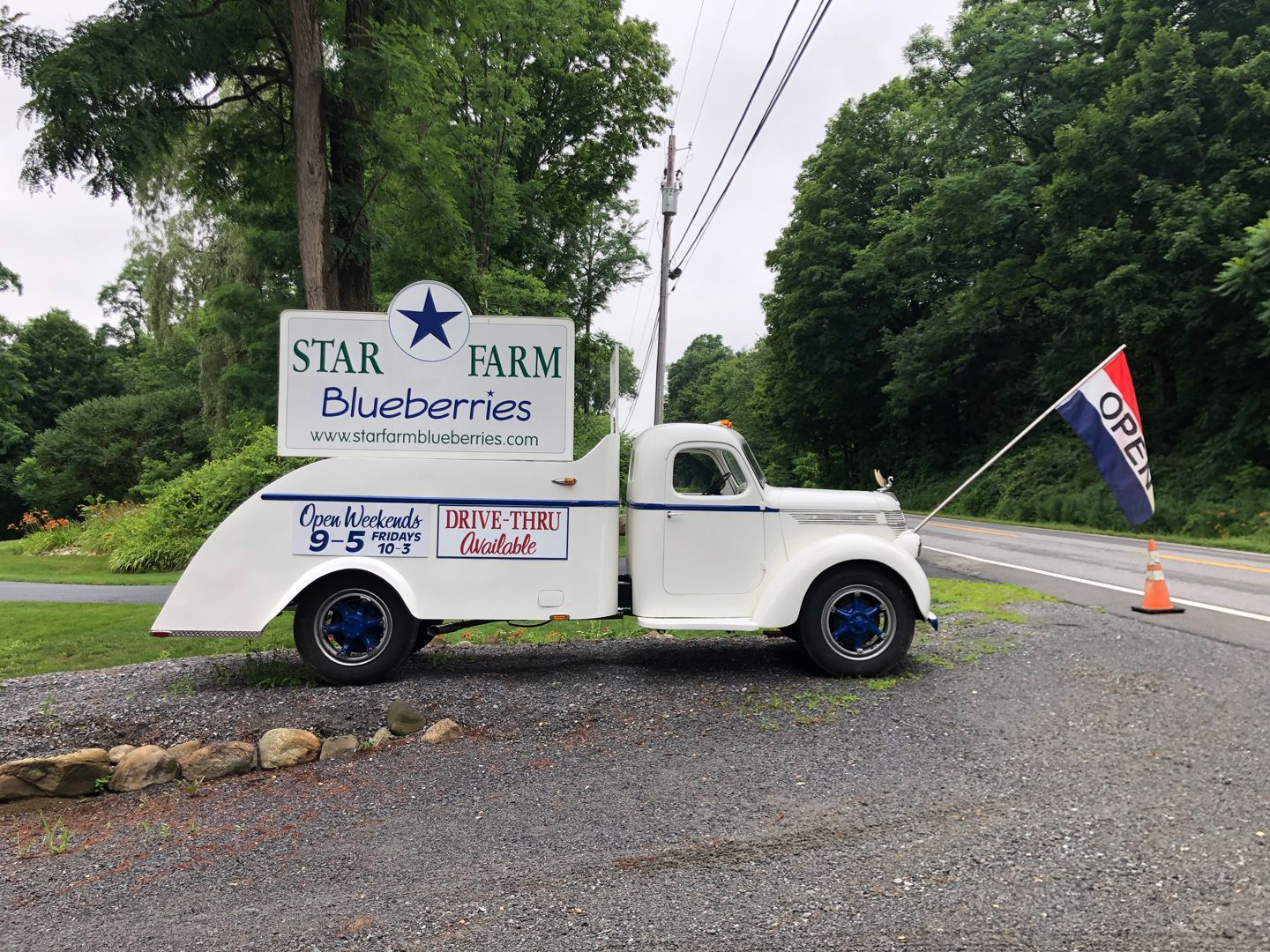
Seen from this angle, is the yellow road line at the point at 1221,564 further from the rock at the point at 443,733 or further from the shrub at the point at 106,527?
the shrub at the point at 106,527

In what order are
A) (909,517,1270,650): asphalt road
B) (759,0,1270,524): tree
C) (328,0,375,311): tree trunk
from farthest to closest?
1. (759,0,1270,524): tree
2. (328,0,375,311): tree trunk
3. (909,517,1270,650): asphalt road

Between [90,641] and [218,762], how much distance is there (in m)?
4.97

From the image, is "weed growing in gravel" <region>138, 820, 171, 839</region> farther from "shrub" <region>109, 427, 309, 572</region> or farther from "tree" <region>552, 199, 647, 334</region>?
"tree" <region>552, 199, 647, 334</region>

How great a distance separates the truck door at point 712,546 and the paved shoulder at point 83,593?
Answer: 839 centimetres

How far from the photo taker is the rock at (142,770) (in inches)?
185

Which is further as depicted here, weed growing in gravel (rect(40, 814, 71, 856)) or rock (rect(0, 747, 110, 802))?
rock (rect(0, 747, 110, 802))

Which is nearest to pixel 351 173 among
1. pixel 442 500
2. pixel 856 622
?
pixel 442 500

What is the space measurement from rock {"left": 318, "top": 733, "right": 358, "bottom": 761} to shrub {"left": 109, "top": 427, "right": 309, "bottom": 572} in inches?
418

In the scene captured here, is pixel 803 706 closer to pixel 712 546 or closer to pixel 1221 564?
pixel 712 546

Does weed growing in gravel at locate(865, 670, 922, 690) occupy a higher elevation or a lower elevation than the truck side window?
lower

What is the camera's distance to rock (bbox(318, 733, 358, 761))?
5.05 m

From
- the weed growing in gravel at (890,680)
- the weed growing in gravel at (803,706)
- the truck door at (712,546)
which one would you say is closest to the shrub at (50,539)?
the truck door at (712,546)

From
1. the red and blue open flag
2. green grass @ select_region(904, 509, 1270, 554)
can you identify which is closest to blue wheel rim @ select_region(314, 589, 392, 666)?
the red and blue open flag

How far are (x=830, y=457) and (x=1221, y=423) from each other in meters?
30.1
